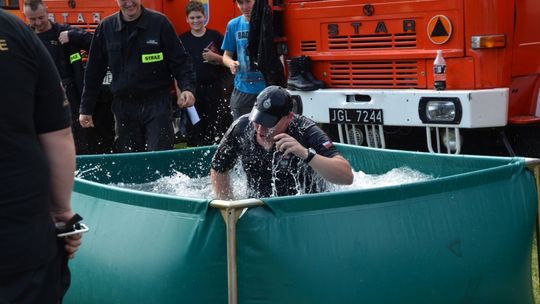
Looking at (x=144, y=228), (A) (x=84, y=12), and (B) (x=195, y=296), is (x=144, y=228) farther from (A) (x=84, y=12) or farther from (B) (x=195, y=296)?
(A) (x=84, y=12)

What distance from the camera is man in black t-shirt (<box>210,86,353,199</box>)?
4866 millimetres

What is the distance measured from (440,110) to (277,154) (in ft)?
7.56

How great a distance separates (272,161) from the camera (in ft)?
17.1

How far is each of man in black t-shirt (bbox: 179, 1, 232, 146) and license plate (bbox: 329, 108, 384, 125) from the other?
1857 mm

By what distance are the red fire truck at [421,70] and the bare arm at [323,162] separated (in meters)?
2.22

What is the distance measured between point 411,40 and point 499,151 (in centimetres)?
113

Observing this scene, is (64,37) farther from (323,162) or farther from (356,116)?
(323,162)

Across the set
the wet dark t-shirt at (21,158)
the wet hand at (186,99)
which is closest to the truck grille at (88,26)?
the wet hand at (186,99)

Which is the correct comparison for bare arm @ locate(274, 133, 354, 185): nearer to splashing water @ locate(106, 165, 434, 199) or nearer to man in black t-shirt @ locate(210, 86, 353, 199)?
man in black t-shirt @ locate(210, 86, 353, 199)

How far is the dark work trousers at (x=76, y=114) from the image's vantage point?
366 inches

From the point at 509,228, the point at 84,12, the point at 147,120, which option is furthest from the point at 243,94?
the point at 509,228

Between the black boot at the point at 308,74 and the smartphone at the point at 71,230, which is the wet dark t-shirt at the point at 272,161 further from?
the black boot at the point at 308,74

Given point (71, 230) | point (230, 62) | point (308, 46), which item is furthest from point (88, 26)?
point (71, 230)

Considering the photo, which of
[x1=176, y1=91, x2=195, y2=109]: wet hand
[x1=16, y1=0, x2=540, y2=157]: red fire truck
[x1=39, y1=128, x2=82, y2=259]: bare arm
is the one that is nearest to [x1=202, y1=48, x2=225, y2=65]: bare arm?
[x1=16, y1=0, x2=540, y2=157]: red fire truck
